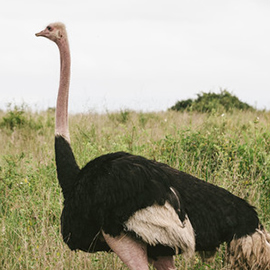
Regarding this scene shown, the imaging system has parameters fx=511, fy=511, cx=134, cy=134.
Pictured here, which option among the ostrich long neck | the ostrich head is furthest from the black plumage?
the ostrich head

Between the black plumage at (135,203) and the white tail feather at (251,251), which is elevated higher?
the black plumage at (135,203)

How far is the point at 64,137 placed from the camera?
3.96 m

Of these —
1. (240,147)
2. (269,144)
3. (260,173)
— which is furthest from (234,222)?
→ (269,144)

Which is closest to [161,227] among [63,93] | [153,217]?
[153,217]

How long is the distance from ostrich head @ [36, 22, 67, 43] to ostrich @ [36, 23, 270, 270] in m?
1.28

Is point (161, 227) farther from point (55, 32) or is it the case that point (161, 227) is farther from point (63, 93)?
point (55, 32)

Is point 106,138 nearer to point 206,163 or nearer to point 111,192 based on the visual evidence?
point 206,163

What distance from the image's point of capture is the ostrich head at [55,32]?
14.1 ft

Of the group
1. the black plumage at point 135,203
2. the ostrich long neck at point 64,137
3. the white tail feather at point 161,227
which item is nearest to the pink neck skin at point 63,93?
the ostrich long neck at point 64,137

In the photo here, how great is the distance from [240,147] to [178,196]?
2.60 metres

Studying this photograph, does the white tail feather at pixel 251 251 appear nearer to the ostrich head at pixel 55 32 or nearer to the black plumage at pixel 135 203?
the black plumage at pixel 135 203

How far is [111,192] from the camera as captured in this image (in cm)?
324

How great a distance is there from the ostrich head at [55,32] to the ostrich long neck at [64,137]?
0.05 m

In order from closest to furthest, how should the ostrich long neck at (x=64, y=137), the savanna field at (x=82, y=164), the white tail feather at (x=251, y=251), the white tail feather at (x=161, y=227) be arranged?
the white tail feather at (x=161, y=227) → the white tail feather at (x=251, y=251) → the ostrich long neck at (x=64, y=137) → the savanna field at (x=82, y=164)
